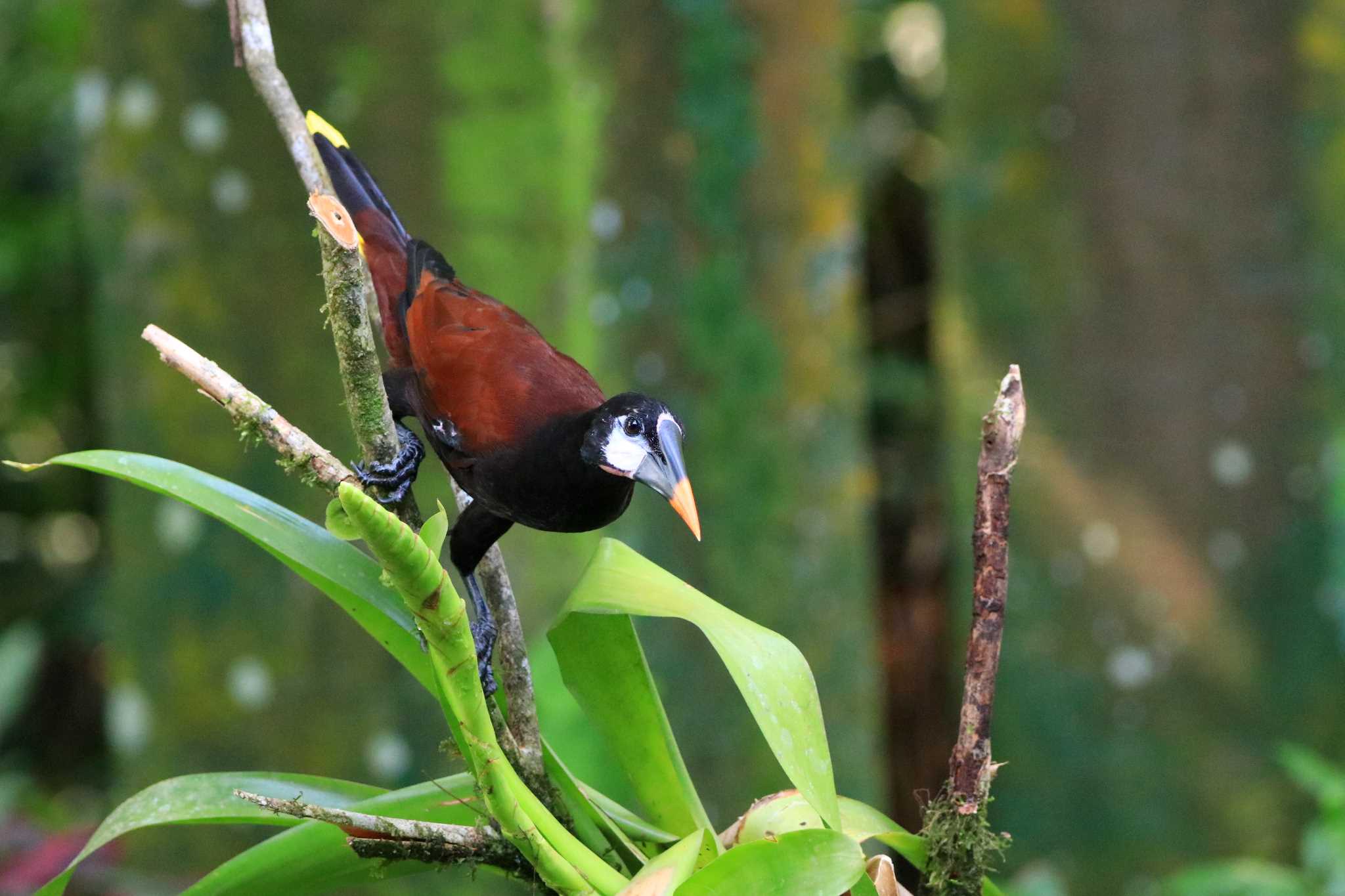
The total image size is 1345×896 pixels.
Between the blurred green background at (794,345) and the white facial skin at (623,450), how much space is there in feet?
2.33

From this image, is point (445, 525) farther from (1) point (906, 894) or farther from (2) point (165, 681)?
(2) point (165, 681)

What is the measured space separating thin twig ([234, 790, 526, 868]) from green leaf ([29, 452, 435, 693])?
116mm

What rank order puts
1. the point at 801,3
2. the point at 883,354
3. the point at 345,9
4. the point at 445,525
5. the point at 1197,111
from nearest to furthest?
the point at 445,525 < the point at 345,9 < the point at 801,3 < the point at 1197,111 < the point at 883,354

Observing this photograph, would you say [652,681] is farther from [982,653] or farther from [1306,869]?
[1306,869]

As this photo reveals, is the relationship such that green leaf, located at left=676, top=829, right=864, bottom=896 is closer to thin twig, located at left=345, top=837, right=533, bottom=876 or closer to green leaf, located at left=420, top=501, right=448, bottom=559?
thin twig, located at left=345, top=837, right=533, bottom=876

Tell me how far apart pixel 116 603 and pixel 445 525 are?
5.12 feet

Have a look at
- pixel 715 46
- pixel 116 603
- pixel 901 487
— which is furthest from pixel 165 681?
pixel 901 487

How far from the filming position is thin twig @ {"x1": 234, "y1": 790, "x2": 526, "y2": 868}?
2.32ft

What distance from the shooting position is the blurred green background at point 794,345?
2.03m

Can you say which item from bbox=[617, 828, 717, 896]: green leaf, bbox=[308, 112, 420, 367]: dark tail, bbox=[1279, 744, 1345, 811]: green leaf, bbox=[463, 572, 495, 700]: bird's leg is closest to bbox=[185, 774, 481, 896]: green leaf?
bbox=[617, 828, 717, 896]: green leaf

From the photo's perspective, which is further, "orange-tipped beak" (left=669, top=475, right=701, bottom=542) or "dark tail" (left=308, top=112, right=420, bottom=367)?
"dark tail" (left=308, top=112, right=420, bottom=367)

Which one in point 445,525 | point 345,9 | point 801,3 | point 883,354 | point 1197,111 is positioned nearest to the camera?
point 445,525

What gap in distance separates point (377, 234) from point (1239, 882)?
5.66 feet

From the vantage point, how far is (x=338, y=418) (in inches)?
80.0
